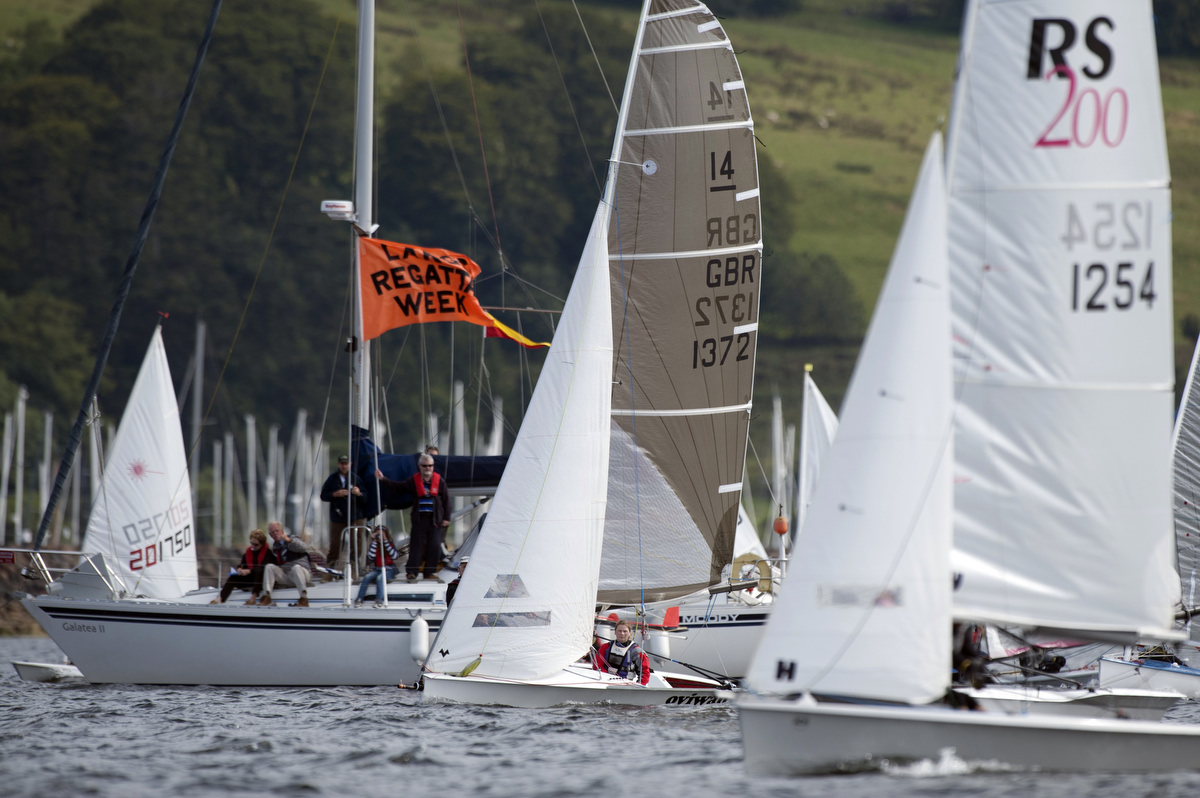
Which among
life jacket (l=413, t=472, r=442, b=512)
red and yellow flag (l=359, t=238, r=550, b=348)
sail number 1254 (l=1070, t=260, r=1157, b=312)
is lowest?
life jacket (l=413, t=472, r=442, b=512)

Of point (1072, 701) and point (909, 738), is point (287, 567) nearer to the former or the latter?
point (1072, 701)

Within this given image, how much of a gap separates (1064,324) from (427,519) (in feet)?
28.1

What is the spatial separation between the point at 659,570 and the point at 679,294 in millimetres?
3152

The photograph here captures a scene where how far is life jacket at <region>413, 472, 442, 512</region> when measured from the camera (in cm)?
1722

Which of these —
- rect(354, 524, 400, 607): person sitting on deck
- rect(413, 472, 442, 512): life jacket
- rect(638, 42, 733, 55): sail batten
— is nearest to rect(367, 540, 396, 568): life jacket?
rect(354, 524, 400, 607): person sitting on deck

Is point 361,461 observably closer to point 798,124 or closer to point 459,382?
point 459,382

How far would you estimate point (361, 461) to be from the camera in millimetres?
17703

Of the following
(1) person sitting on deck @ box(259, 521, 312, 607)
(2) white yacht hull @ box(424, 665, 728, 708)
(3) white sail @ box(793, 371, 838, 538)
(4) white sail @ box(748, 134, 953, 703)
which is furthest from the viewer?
(3) white sail @ box(793, 371, 838, 538)

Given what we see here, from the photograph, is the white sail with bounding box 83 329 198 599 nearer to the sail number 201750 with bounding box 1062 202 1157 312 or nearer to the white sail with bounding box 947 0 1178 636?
the white sail with bounding box 947 0 1178 636

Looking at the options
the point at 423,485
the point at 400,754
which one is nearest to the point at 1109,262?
the point at 400,754

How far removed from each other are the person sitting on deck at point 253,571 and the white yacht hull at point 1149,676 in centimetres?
963

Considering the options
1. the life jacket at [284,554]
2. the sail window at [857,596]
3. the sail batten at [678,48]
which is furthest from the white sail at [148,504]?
the sail window at [857,596]

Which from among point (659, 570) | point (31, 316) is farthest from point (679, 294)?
point (31, 316)

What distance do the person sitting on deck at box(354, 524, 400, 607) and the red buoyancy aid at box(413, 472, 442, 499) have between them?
24.3 inches
